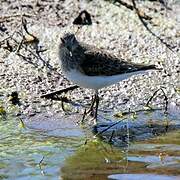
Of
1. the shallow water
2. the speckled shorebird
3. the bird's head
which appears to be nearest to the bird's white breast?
the speckled shorebird

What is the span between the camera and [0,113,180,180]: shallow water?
16.3ft

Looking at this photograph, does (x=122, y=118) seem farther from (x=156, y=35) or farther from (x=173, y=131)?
(x=156, y=35)

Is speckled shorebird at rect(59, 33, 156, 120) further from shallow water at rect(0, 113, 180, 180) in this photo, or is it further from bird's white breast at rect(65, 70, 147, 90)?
shallow water at rect(0, 113, 180, 180)

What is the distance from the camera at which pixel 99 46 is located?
25.2ft

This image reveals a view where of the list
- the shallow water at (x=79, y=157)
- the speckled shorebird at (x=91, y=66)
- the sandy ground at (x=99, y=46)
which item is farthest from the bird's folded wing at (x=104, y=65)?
the shallow water at (x=79, y=157)

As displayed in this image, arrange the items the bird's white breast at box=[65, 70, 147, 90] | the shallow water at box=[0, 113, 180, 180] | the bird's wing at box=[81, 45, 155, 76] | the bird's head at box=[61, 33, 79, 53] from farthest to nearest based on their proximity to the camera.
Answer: the bird's head at box=[61, 33, 79, 53] < the bird's wing at box=[81, 45, 155, 76] < the bird's white breast at box=[65, 70, 147, 90] < the shallow water at box=[0, 113, 180, 180]

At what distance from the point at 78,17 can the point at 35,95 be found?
5.94ft

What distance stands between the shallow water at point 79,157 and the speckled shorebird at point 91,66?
541mm

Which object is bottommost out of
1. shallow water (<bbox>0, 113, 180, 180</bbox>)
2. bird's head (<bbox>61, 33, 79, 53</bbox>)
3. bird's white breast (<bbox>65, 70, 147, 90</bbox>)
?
shallow water (<bbox>0, 113, 180, 180</bbox>)

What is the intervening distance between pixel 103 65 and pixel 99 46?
1487mm

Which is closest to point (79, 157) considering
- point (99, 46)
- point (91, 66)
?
point (91, 66)

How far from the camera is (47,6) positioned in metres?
8.51

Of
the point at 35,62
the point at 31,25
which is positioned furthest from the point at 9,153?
the point at 31,25

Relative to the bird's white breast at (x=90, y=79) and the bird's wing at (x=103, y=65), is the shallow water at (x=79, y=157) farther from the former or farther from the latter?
the bird's wing at (x=103, y=65)
